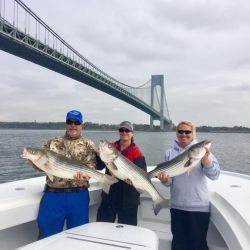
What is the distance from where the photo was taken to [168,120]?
46.8m

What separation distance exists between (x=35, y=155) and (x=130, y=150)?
2.67ft

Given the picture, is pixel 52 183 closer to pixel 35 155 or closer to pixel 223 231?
pixel 35 155

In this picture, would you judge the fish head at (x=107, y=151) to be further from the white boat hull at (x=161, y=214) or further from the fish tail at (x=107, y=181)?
the white boat hull at (x=161, y=214)

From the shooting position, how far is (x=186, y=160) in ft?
8.24

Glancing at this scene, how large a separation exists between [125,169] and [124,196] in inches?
12.9

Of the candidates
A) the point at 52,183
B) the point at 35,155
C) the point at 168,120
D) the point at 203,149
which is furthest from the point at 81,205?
the point at 168,120

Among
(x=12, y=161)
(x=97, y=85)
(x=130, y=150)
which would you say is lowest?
(x=12, y=161)

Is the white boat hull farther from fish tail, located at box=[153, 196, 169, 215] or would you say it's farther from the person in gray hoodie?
fish tail, located at box=[153, 196, 169, 215]

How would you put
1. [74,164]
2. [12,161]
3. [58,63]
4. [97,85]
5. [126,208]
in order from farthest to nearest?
1. [97,85]
2. [58,63]
3. [12,161]
4. [126,208]
5. [74,164]

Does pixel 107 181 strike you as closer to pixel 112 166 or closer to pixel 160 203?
pixel 112 166

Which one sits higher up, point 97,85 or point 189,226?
point 97,85

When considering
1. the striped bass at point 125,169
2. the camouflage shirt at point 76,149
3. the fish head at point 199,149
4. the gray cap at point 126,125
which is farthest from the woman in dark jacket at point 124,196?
the fish head at point 199,149

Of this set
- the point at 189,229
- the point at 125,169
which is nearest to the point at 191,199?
the point at 189,229

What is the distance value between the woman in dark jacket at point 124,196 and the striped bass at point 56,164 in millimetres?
279
